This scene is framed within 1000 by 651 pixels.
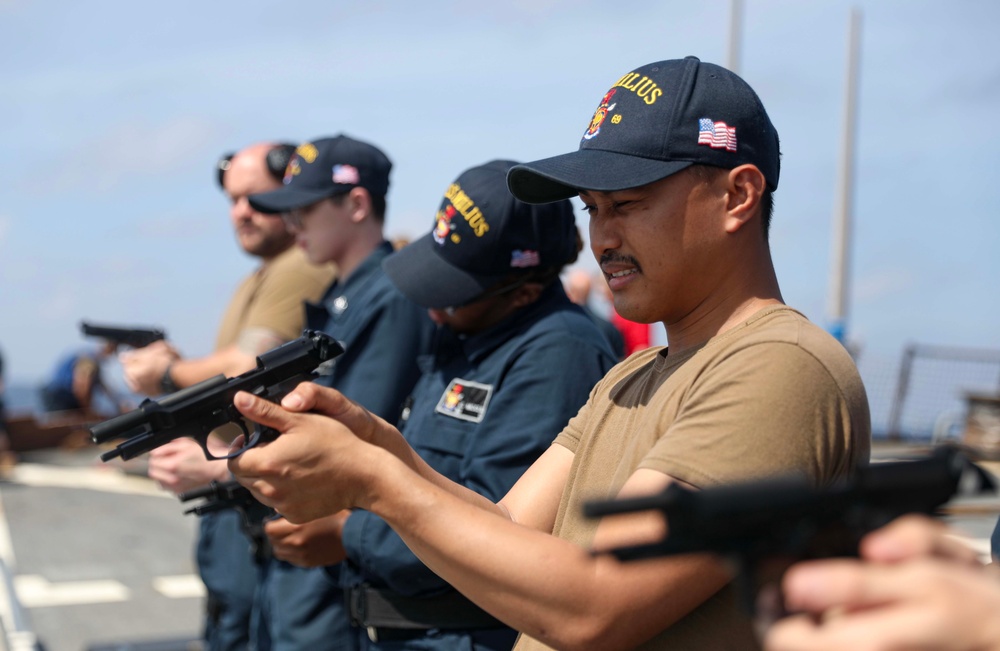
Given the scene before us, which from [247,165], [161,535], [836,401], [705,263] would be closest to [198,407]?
[705,263]

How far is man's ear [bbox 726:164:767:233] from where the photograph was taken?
6.08ft

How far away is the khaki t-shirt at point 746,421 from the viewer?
1561 mm

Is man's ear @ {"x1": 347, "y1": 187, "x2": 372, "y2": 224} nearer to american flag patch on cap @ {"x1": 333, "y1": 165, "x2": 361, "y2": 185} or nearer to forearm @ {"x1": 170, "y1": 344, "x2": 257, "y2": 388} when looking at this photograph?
american flag patch on cap @ {"x1": 333, "y1": 165, "x2": 361, "y2": 185}

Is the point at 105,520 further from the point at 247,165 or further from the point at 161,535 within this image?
the point at 247,165

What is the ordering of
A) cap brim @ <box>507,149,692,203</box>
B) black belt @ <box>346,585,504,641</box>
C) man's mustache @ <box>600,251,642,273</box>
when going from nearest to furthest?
cap brim @ <box>507,149,692,203</box>
man's mustache @ <box>600,251,642,273</box>
black belt @ <box>346,585,504,641</box>

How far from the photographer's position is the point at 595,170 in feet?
6.14

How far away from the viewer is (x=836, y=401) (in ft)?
5.35

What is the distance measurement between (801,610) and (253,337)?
373cm

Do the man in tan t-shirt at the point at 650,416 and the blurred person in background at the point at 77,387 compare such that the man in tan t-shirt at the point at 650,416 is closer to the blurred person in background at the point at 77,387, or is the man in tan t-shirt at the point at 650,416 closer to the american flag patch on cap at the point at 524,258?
the american flag patch on cap at the point at 524,258

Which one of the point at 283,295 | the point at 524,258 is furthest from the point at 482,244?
the point at 283,295

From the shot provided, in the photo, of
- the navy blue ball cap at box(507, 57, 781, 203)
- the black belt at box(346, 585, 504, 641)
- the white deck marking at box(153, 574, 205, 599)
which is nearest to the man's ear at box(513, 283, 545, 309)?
the black belt at box(346, 585, 504, 641)

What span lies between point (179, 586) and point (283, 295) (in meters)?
4.48

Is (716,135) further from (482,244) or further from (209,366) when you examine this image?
(209,366)

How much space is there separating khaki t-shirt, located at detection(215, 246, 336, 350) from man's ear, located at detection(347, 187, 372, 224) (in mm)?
394
